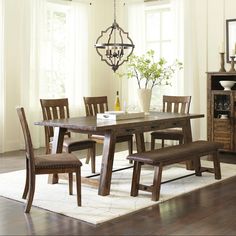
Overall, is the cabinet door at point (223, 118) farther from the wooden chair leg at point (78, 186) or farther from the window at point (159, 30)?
the wooden chair leg at point (78, 186)

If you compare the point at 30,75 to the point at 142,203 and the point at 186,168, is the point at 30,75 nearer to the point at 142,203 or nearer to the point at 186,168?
the point at 186,168

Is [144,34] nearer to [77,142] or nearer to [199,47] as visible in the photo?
[199,47]

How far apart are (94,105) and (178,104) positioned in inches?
43.8

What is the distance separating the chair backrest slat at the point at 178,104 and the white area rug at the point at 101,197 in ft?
2.59

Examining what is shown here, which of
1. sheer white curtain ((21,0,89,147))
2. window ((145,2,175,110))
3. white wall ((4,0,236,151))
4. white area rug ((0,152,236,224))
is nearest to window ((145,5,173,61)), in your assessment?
window ((145,2,175,110))

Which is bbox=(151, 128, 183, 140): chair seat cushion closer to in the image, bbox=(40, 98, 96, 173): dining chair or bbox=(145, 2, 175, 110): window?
bbox=(40, 98, 96, 173): dining chair

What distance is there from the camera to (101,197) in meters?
4.22

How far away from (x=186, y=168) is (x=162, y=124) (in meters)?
0.93

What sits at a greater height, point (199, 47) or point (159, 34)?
point (159, 34)

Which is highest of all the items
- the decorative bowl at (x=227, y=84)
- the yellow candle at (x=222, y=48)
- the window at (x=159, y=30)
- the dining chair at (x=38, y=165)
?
the window at (x=159, y=30)

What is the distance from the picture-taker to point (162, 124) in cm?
485

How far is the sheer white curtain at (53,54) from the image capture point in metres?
6.93

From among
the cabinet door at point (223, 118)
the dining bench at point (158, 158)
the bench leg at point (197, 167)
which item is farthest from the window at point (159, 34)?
the dining bench at point (158, 158)

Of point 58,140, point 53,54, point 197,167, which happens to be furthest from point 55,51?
point 197,167
